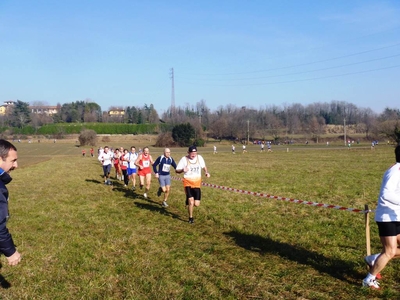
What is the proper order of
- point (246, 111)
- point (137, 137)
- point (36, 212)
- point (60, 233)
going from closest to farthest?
point (60, 233), point (36, 212), point (137, 137), point (246, 111)

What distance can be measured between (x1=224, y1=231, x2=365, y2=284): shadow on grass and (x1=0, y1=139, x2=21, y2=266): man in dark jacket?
485cm

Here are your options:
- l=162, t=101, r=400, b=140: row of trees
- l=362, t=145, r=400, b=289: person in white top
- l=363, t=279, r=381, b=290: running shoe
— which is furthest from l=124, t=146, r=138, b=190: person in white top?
l=162, t=101, r=400, b=140: row of trees

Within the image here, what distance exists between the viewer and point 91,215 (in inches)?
464

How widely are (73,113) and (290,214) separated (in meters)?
171

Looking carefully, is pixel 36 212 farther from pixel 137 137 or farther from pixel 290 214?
pixel 137 137

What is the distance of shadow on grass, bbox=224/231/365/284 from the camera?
6.43 metres

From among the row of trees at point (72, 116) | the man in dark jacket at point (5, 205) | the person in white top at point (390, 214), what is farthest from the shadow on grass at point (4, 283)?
the row of trees at point (72, 116)

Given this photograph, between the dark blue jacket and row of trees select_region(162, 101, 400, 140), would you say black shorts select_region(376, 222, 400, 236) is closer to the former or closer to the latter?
the dark blue jacket

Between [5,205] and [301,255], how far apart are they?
17.9 ft

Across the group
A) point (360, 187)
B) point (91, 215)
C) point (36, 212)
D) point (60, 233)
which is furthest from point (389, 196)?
point (360, 187)

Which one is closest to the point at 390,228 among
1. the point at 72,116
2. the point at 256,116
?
the point at 256,116

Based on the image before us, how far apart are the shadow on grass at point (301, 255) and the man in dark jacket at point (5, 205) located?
485cm

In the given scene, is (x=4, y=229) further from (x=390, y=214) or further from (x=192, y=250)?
(x=390, y=214)

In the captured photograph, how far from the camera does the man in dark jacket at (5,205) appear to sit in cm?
417
